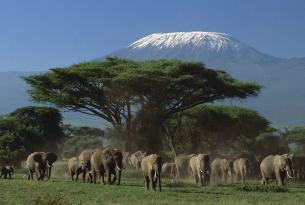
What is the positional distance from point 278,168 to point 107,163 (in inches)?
348

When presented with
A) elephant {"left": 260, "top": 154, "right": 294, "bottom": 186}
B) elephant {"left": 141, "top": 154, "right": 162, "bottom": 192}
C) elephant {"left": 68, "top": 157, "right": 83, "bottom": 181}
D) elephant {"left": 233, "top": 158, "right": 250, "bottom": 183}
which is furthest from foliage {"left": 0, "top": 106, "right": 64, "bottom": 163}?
elephant {"left": 141, "top": 154, "right": 162, "bottom": 192}

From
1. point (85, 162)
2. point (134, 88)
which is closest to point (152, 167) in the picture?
point (85, 162)

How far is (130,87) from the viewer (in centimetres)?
5400

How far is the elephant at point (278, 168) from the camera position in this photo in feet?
109

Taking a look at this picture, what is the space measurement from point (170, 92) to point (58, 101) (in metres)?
9.49

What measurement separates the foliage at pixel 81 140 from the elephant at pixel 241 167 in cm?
5565

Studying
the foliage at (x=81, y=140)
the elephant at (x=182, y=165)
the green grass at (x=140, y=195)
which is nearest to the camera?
the green grass at (x=140, y=195)

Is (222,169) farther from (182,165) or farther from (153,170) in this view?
(153,170)

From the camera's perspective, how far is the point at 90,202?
23.3 metres

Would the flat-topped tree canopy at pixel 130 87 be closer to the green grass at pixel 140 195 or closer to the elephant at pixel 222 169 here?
the elephant at pixel 222 169

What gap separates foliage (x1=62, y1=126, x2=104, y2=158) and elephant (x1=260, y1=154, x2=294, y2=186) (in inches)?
2399

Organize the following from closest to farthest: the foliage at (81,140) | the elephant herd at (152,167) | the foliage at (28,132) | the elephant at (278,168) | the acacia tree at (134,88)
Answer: the elephant herd at (152,167), the elephant at (278,168), the acacia tree at (134,88), the foliage at (28,132), the foliage at (81,140)

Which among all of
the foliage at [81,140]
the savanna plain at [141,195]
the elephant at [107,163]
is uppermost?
the foliage at [81,140]

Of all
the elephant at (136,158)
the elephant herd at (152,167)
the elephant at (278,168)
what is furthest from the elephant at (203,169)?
the elephant at (136,158)
